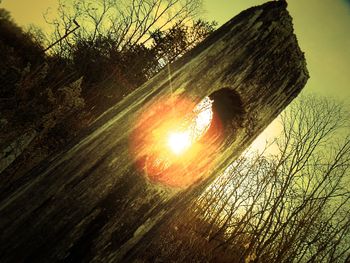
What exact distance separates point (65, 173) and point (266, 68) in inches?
65.3

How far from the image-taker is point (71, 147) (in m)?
1.77

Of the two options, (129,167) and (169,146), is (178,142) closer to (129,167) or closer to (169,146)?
(169,146)

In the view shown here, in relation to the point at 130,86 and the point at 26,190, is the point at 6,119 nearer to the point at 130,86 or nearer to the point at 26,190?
the point at 26,190

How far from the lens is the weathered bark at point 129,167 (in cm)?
152

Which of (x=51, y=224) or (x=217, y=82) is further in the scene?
(x=217, y=82)

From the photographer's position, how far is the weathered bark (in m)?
1.52

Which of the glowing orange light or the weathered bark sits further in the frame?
the glowing orange light

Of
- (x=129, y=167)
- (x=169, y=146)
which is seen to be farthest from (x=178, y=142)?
(x=129, y=167)

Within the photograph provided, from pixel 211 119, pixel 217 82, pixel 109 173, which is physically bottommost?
pixel 109 173

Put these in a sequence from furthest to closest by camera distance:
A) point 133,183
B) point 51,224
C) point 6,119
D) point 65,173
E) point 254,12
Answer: point 6,119 < point 254,12 < point 133,183 < point 65,173 < point 51,224

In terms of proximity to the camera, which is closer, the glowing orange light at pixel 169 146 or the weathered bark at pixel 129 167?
the weathered bark at pixel 129 167

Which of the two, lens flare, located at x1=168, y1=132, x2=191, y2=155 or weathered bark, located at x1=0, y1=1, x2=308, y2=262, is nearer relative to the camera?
weathered bark, located at x1=0, y1=1, x2=308, y2=262

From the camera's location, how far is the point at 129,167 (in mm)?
1721

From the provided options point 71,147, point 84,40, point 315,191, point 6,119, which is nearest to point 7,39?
point 84,40
